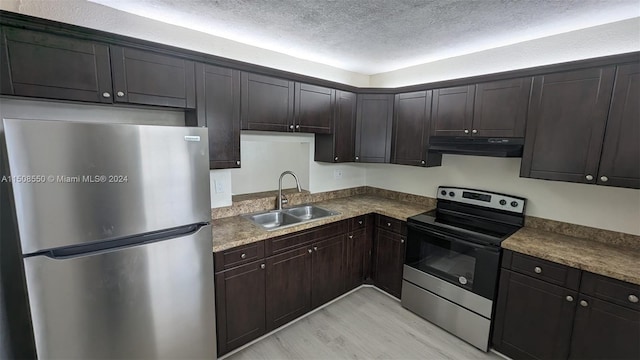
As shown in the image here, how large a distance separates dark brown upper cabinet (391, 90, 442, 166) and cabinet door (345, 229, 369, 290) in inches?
37.4

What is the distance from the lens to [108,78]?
1613 millimetres

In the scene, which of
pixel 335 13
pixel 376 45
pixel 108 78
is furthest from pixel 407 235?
pixel 108 78

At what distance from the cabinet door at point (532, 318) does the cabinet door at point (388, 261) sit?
2.93ft

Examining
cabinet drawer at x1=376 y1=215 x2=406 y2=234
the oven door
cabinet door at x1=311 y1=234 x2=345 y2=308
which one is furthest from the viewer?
cabinet drawer at x1=376 y1=215 x2=406 y2=234

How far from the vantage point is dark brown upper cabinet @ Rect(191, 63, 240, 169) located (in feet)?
6.52

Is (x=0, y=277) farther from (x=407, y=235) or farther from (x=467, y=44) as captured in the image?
(x=467, y=44)

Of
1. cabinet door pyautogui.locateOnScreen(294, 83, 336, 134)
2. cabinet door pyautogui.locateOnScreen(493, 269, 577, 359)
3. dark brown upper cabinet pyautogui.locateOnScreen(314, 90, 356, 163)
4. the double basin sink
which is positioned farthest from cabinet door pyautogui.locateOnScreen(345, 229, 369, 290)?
cabinet door pyautogui.locateOnScreen(493, 269, 577, 359)

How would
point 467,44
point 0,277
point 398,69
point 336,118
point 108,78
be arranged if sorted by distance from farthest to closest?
1. point 398,69
2. point 336,118
3. point 467,44
4. point 108,78
5. point 0,277

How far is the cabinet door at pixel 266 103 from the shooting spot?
221 cm

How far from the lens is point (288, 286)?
236cm

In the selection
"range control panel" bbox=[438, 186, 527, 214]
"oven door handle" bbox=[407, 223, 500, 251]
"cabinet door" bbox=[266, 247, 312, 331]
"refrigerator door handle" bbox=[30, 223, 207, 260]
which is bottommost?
"cabinet door" bbox=[266, 247, 312, 331]

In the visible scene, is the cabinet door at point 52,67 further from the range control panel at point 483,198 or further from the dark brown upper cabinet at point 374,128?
the range control panel at point 483,198

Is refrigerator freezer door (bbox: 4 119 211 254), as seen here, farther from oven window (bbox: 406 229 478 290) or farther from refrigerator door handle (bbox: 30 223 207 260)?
oven window (bbox: 406 229 478 290)

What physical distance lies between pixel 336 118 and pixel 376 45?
0.79m
